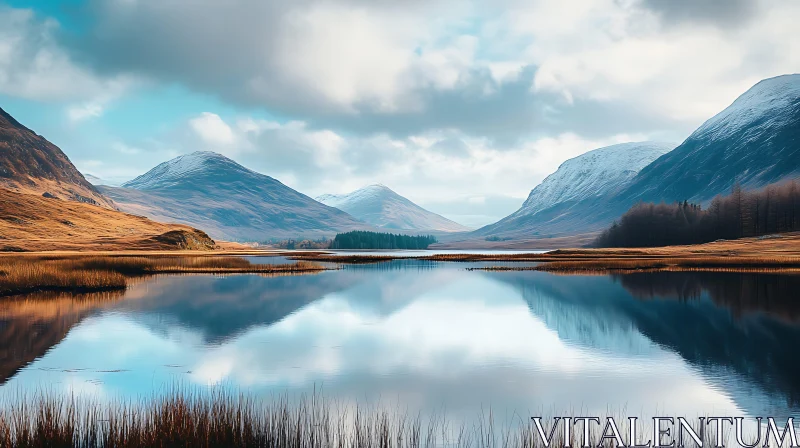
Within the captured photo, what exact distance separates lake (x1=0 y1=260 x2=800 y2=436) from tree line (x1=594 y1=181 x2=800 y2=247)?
137 m

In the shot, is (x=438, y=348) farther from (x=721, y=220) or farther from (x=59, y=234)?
(x=721, y=220)

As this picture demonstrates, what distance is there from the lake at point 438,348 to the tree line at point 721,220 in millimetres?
136528

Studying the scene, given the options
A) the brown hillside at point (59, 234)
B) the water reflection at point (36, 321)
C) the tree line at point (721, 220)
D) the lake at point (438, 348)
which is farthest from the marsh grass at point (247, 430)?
the tree line at point (721, 220)

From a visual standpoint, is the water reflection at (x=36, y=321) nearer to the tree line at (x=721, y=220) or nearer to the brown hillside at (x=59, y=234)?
the brown hillside at (x=59, y=234)

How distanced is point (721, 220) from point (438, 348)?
600 feet

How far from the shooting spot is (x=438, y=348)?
105 ft

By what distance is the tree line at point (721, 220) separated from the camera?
7018 inches

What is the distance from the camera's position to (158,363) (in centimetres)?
2702

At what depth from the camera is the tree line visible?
585ft

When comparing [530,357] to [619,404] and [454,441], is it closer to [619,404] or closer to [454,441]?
[619,404]

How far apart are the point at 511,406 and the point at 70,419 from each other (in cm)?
1417

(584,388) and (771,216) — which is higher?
(771,216)

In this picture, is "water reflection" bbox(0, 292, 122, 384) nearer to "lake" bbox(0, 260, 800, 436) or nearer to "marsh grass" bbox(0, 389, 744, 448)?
"lake" bbox(0, 260, 800, 436)

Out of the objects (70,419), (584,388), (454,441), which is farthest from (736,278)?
(70,419)
